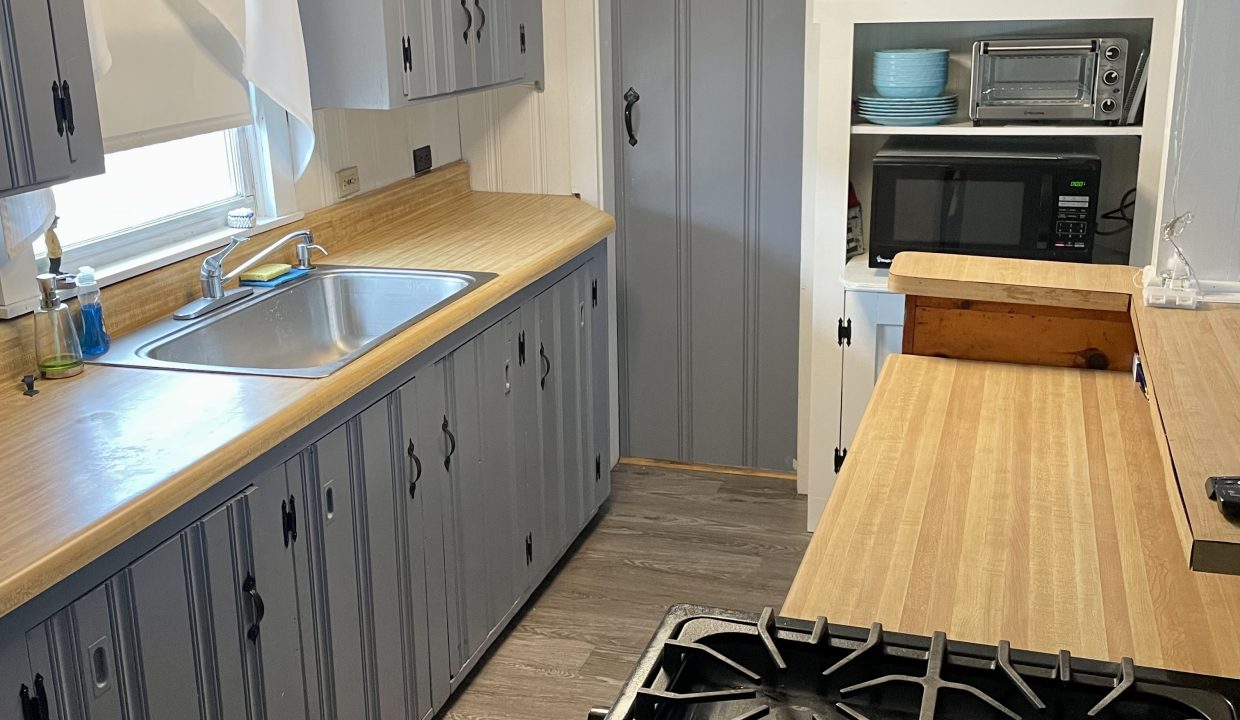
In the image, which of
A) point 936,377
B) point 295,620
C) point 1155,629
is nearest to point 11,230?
point 295,620

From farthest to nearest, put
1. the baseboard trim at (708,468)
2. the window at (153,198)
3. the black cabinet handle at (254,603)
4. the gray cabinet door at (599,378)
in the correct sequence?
the baseboard trim at (708,468) < the gray cabinet door at (599,378) < the window at (153,198) < the black cabinet handle at (254,603)

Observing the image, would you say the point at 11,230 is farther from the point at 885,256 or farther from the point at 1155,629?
the point at 885,256

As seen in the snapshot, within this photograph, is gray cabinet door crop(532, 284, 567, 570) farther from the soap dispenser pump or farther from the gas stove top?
the gas stove top

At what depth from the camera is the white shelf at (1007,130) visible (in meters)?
3.15

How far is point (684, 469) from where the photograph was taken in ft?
14.0

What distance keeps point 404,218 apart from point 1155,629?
2553 mm

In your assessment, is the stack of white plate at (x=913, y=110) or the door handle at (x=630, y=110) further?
the door handle at (x=630, y=110)

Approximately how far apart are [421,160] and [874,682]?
2.77 meters

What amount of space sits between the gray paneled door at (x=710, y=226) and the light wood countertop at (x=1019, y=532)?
1.69 metres

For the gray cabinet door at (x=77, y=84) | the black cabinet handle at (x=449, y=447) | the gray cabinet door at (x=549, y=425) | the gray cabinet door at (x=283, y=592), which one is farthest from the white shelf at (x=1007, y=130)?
the gray cabinet door at (x=77, y=84)

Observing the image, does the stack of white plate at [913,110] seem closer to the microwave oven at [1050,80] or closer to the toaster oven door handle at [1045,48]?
the microwave oven at [1050,80]

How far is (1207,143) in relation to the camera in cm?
204

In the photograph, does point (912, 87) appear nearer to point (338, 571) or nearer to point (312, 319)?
point (312, 319)

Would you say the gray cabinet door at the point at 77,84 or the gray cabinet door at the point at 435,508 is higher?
the gray cabinet door at the point at 77,84
